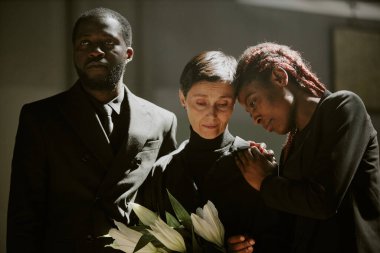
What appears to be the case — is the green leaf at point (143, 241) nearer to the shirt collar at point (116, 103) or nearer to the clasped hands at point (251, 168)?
the clasped hands at point (251, 168)

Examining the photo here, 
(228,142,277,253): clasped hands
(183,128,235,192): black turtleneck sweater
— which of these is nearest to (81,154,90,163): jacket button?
(183,128,235,192): black turtleneck sweater

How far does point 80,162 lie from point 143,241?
29 centimetres

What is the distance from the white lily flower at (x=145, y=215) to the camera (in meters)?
1.20

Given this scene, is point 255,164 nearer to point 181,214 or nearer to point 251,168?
point 251,168

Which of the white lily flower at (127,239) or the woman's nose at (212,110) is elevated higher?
the woman's nose at (212,110)

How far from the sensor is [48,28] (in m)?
1.92

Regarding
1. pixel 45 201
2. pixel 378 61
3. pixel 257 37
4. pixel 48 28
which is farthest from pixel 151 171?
pixel 378 61

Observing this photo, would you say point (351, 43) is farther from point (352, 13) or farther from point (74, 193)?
point (74, 193)

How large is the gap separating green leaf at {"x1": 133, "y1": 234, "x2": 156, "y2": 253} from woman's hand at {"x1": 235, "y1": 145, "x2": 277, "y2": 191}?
255 mm

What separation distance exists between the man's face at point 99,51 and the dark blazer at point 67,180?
0.07m

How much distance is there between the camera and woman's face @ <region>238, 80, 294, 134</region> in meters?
1.17

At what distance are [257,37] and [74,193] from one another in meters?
1.21

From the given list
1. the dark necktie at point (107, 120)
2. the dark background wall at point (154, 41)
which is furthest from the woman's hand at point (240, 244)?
the dark background wall at point (154, 41)

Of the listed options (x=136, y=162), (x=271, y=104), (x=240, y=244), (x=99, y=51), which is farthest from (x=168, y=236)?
(x=99, y=51)
